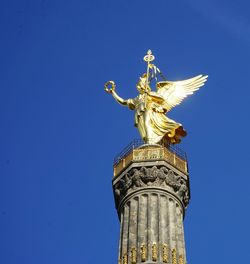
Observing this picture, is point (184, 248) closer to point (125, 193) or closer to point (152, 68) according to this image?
point (125, 193)

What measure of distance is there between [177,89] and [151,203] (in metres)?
8.78

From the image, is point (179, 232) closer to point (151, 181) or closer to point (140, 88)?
point (151, 181)

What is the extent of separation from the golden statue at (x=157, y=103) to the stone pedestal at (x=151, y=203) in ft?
3.91

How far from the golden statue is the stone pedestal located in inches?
46.9

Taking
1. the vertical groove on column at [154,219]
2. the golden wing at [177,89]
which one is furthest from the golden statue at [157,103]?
the vertical groove on column at [154,219]

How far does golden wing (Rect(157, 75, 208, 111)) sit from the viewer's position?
123 ft

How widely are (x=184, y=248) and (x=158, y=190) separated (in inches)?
119

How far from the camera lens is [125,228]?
3088 centimetres

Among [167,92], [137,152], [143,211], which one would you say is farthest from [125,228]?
[167,92]

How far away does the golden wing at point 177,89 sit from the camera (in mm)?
37375

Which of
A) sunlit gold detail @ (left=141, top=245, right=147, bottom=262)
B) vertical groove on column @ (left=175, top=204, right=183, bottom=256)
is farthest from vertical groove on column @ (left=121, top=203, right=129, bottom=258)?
vertical groove on column @ (left=175, top=204, right=183, bottom=256)

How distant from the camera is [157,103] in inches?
1433

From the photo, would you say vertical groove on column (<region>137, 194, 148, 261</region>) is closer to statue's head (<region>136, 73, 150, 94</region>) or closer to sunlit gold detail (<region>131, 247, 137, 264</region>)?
sunlit gold detail (<region>131, 247, 137, 264</region>)

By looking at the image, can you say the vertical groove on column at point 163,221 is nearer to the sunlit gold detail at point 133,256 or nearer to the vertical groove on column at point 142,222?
the vertical groove on column at point 142,222
